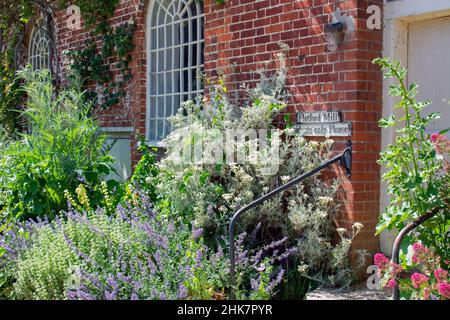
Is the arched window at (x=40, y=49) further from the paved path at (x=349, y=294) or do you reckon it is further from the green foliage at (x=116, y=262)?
the paved path at (x=349, y=294)

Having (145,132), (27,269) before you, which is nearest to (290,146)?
(27,269)

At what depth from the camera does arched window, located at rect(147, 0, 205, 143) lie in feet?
23.4

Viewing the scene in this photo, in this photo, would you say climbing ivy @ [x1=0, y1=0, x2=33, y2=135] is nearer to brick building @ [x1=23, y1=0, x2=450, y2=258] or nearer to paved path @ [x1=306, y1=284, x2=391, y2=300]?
brick building @ [x1=23, y1=0, x2=450, y2=258]

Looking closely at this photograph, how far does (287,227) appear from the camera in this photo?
5.09 m

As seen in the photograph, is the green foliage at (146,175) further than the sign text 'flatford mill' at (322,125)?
Yes

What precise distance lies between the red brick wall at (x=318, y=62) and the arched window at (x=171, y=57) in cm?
60

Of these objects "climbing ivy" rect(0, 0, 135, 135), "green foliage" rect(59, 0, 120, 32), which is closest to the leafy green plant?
"climbing ivy" rect(0, 0, 135, 135)

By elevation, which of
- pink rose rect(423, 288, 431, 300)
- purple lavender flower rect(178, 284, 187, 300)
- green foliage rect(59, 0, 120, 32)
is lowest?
purple lavender flower rect(178, 284, 187, 300)

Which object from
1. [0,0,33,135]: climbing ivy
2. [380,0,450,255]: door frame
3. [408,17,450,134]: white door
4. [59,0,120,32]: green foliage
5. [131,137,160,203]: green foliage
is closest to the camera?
[408,17,450,134]: white door

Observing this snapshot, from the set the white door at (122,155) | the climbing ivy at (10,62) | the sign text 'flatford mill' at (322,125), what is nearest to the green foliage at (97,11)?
the white door at (122,155)

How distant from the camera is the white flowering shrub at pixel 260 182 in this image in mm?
4891

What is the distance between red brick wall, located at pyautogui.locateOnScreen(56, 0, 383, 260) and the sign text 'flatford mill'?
58 millimetres

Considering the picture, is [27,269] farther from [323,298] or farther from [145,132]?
[145,132]

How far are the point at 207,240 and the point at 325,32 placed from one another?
6.49 ft
